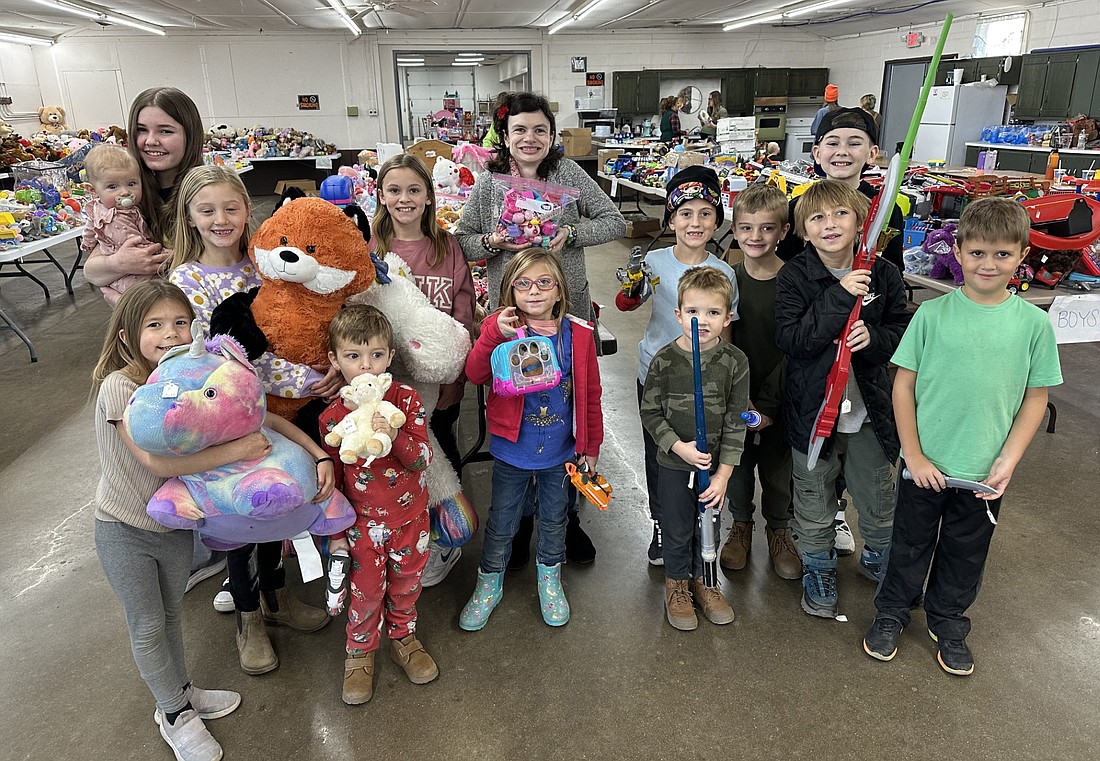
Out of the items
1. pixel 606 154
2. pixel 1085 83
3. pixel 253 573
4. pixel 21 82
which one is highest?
pixel 21 82

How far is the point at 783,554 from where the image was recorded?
2.48m

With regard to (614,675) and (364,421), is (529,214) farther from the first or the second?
(614,675)

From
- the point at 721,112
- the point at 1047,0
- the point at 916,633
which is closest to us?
the point at 916,633

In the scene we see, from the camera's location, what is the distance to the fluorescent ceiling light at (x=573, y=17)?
10.1m

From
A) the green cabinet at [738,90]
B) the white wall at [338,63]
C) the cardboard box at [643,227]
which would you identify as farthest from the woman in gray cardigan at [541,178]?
the green cabinet at [738,90]

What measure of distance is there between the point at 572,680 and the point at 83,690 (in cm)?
139

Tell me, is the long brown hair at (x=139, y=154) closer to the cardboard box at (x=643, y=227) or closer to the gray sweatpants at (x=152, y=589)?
the gray sweatpants at (x=152, y=589)

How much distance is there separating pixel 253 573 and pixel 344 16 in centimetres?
1079

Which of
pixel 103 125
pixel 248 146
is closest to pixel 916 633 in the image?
pixel 248 146

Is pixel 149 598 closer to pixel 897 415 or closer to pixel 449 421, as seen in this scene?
pixel 449 421

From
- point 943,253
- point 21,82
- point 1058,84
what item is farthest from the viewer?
point 21,82

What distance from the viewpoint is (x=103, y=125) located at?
44.1 ft

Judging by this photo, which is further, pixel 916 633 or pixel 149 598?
pixel 916 633

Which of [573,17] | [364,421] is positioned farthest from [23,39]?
[364,421]
